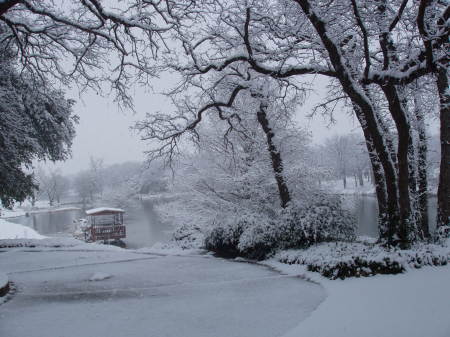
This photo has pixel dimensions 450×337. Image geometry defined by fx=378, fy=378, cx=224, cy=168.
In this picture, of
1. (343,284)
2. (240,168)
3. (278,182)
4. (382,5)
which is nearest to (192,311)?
(343,284)

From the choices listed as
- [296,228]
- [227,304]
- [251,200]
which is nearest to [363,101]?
[296,228]

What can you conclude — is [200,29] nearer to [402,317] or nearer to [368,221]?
[402,317]

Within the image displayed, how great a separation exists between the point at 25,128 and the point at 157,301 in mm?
10102

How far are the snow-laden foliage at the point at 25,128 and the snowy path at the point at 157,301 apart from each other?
4996 mm

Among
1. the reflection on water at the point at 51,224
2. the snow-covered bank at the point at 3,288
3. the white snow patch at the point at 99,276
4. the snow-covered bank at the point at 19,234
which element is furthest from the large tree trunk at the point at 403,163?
the reflection on water at the point at 51,224

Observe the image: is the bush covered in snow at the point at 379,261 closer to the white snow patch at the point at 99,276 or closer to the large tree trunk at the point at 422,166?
the white snow patch at the point at 99,276

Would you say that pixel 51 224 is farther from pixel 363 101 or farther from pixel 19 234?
pixel 363 101

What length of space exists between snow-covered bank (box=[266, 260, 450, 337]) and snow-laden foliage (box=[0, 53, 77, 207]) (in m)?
10.4

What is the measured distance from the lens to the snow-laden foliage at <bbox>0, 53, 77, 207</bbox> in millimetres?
12656

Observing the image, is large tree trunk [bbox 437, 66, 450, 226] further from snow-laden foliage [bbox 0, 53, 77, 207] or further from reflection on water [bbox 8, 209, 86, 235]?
reflection on water [bbox 8, 209, 86, 235]

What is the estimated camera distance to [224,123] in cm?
1605

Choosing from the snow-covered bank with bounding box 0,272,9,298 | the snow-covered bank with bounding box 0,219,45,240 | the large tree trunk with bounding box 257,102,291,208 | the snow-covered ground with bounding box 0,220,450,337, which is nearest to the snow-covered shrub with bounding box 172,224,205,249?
the large tree trunk with bounding box 257,102,291,208

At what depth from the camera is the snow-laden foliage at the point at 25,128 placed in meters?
12.7

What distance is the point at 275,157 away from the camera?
13.4 meters
